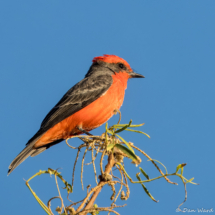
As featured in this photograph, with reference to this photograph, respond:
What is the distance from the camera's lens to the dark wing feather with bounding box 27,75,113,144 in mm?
4975

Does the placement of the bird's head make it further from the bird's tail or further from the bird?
the bird's tail

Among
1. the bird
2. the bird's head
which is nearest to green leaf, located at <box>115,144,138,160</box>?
the bird

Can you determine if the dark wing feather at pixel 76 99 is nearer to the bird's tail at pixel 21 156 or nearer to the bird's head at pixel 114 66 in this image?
the bird's tail at pixel 21 156

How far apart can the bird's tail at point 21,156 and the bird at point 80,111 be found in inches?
1.4

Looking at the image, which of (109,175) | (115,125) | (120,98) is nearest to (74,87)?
(120,98)

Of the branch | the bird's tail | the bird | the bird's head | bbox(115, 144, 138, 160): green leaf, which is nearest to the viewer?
the branch

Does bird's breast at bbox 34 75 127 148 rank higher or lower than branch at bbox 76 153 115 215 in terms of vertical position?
higher

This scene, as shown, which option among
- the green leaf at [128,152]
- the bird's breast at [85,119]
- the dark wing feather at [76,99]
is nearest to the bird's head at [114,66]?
the dark wing feather at [76,99]

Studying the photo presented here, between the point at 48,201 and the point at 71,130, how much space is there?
2.81 metres

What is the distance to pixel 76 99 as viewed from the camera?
5227 mm

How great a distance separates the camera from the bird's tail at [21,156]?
4.14m

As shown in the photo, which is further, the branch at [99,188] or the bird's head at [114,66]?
the bird's head at [114,66]

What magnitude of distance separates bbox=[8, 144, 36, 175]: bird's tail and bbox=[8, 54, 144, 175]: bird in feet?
0.12

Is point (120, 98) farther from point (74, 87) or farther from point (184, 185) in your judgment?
point (184, 185)
